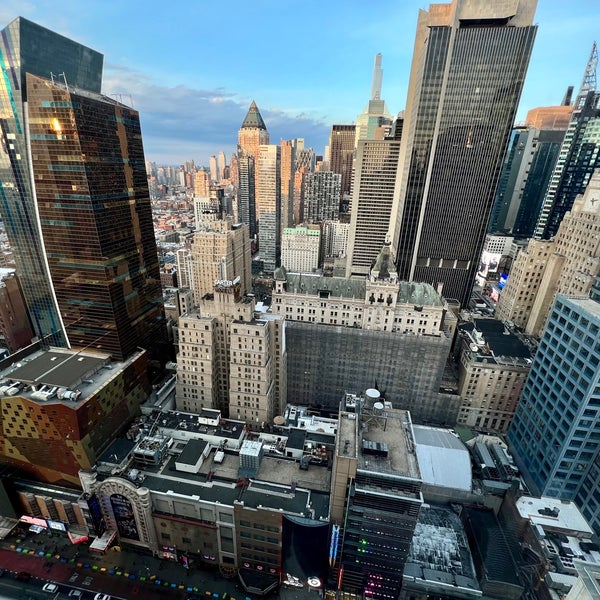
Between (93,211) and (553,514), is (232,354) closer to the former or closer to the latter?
(93,211)

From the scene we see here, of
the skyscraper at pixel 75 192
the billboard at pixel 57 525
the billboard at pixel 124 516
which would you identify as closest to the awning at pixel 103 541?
the billboard at pixel 124 516

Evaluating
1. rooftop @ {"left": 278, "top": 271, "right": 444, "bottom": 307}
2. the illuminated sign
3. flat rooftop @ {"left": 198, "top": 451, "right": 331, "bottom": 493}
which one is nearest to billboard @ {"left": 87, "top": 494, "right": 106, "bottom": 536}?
flat rooftop @ {"left": 198, "top": 451, "right": 331, "bottom": 493}

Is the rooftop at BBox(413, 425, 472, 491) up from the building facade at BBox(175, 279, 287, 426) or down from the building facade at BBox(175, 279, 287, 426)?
down

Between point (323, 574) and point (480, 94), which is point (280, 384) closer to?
point (323, 574)

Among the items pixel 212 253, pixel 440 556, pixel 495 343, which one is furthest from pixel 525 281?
pixel 212 253

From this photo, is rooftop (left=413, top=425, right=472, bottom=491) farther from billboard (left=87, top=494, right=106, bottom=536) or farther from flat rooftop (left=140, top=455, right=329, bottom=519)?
billboard (left=87, top=494, right=106, bottom=536)

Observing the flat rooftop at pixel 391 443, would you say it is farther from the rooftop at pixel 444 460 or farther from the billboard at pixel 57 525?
the billboard at pixel 57 525
